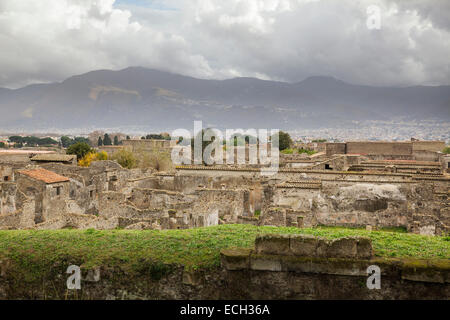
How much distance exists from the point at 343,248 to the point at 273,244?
51.2 inches

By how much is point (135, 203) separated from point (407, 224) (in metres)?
15.0

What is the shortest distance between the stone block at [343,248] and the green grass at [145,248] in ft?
2.78

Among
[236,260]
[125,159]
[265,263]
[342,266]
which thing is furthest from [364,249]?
[125,159]

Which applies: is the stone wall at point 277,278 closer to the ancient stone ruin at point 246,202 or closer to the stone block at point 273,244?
the stone block at point 273,244

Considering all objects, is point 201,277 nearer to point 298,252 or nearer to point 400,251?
point 298,252

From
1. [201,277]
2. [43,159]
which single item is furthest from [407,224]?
[43,159]

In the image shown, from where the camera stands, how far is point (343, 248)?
6777 mm

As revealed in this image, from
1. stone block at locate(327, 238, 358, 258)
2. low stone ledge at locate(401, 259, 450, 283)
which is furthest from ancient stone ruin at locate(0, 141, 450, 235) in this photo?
low stone ledge at locate(401, 259, 450, 283)

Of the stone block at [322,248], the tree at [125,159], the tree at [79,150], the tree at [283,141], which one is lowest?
the stone block at [322,248]

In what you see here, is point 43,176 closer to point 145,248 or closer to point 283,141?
point 145,248

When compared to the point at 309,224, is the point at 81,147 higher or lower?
higher

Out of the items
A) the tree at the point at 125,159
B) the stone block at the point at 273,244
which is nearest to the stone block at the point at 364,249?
the stone block at the point at 273,244

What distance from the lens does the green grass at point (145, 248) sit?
24.6 feet

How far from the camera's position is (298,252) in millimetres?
6840
